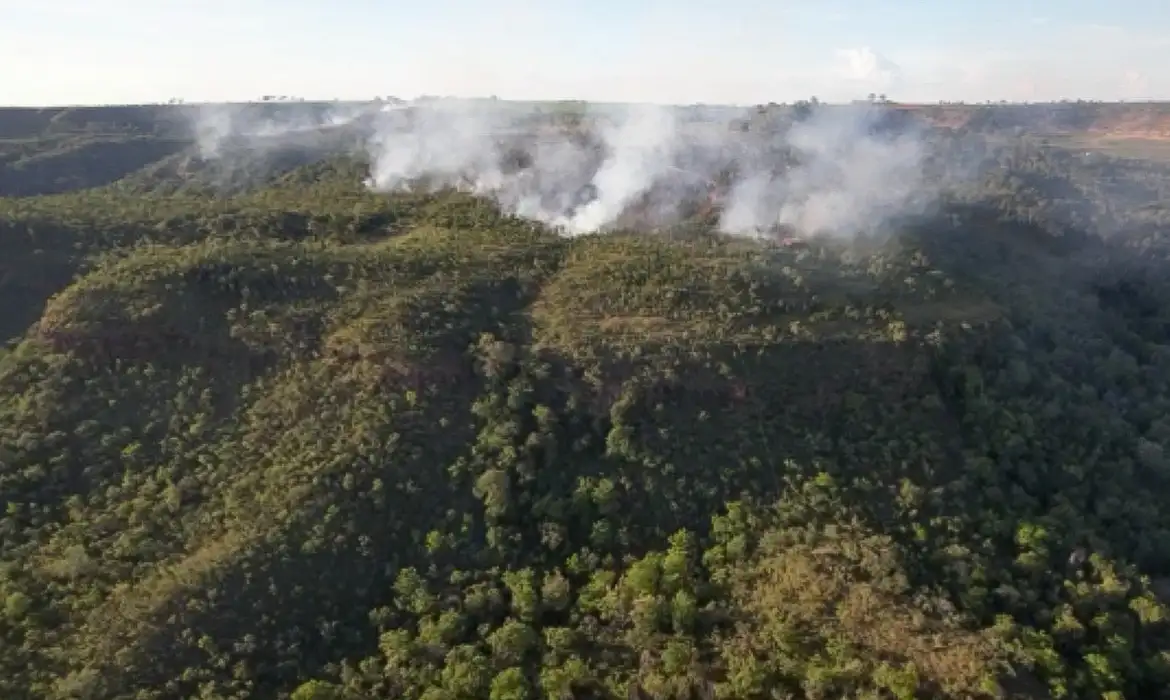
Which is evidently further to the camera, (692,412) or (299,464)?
(692,412)

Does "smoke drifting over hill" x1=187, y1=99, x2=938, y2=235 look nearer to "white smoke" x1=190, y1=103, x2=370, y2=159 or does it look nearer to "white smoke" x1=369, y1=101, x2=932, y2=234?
"white smoke" x1=369, y1=101, x2=932, y2=234

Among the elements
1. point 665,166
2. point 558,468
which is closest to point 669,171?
point 665,166

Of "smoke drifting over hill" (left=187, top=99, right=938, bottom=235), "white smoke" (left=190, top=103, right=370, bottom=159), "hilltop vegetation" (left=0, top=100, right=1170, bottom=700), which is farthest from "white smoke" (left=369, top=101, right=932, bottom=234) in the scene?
"white smoke" (left=190, top=103, right=370, bottom=159)

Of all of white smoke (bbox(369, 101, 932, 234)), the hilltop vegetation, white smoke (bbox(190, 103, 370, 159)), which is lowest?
the hilltop vegetation

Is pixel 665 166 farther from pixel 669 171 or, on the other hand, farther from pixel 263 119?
pixel 263 119

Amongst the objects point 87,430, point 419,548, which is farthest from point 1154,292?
point 87,430

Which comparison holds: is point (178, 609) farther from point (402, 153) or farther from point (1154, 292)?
point (1154, 292)

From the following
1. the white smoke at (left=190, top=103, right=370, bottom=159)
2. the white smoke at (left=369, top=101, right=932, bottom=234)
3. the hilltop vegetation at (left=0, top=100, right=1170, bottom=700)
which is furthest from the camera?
the white smoke at (left=190, top=103, right=370, bottom=159)
